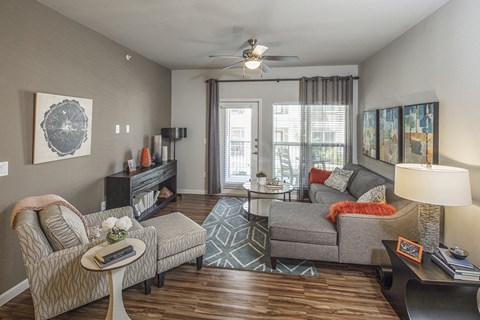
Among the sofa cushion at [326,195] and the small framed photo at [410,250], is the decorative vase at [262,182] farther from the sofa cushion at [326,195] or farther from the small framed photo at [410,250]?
the small framed photo at [410,250]

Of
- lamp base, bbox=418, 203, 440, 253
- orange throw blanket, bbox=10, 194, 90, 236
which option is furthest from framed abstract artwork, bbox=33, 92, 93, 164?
lamp base, bbox=418, 203, 440, 253

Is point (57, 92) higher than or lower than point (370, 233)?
higher

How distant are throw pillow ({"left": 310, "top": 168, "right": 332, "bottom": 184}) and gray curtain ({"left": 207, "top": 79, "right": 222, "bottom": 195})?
6.32 ft

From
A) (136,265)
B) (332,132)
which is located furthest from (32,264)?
(332,132)

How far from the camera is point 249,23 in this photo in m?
3.11

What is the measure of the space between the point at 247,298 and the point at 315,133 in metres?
3.73

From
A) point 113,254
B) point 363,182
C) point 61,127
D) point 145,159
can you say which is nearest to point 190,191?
point 145,159

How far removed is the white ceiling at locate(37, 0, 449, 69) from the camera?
2.66 meters

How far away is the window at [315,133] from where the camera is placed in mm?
5266

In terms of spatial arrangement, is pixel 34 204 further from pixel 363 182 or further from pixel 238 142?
pixel 238 142

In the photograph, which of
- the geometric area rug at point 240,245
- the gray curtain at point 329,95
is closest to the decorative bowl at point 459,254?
the geometric area rug at point 240,245

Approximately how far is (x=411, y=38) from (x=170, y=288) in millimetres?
3870

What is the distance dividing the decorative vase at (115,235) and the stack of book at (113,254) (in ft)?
0.15

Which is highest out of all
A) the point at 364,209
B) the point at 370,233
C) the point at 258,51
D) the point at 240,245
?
the point at 258,51
